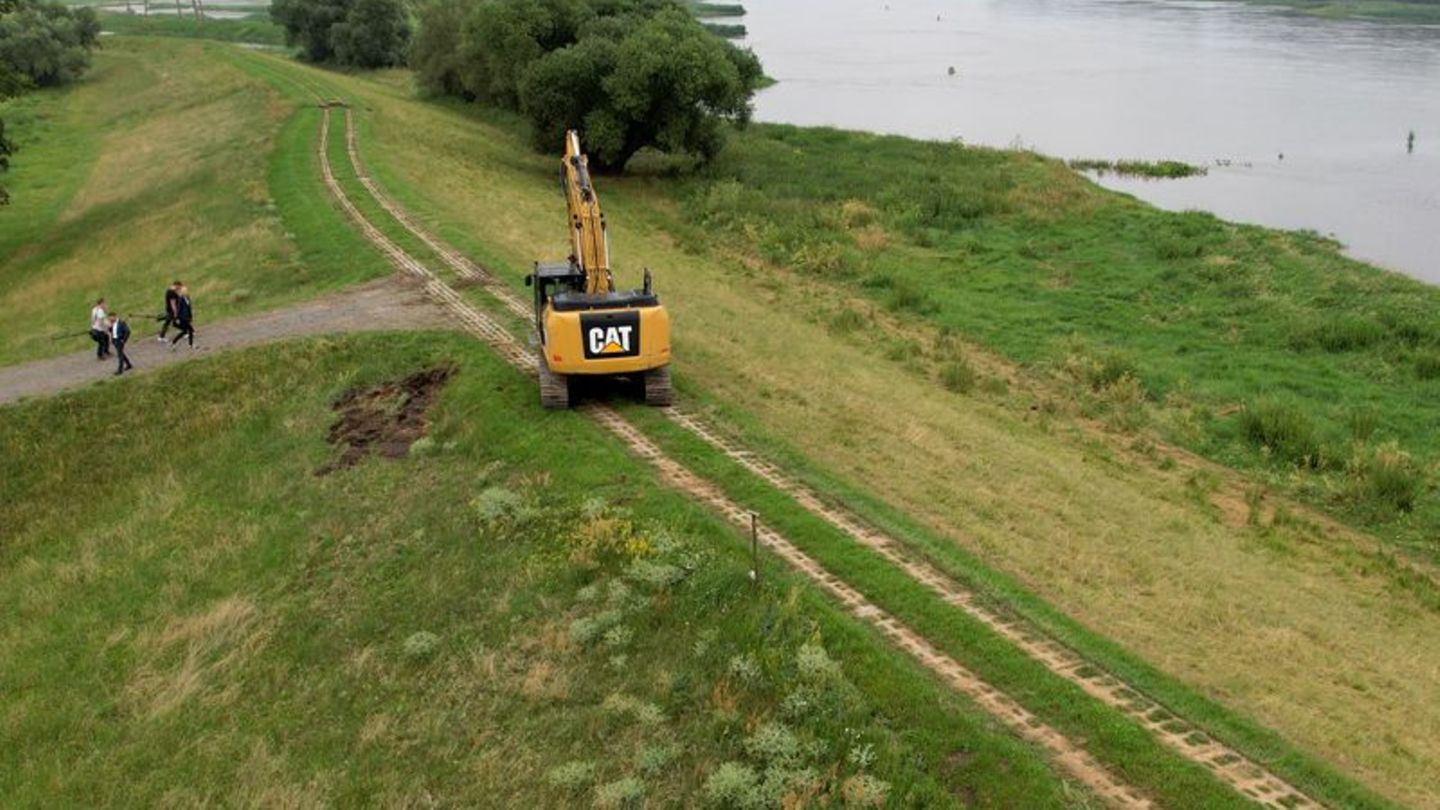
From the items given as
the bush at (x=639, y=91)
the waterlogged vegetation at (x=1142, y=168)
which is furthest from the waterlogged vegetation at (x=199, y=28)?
the waterlogged vegetation at (x=1142, y=168)

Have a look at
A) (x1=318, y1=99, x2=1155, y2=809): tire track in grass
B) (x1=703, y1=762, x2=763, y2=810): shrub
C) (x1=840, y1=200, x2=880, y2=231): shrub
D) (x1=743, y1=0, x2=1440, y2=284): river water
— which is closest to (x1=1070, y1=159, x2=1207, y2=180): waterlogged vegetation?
(x1=743, y1=0, x2=1440, y2=284): river water

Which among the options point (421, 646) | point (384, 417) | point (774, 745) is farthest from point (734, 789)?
point (384, 417)

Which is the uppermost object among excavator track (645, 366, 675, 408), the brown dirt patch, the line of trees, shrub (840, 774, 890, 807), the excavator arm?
the line of trees

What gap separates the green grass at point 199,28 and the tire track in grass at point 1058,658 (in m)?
103

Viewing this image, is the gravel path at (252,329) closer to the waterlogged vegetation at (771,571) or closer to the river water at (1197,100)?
the waterlogged vegetation at (771,571)

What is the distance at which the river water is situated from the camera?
1909 inches

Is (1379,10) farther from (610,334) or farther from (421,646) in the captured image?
(421,646)

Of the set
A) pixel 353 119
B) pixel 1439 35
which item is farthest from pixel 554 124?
pixel 1439 35

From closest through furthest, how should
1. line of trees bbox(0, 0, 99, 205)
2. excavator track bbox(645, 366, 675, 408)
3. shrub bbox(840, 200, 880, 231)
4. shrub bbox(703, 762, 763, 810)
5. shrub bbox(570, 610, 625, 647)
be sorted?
shrub bbox(703, 762, 763, 810) < shrub bbox(570, 610, 625, 647) < excavator track bbox(645, 366, 675, 408) < shrub bbox(840, 200, 880, 231) < line of trees bbox(0, 0, 99, 205)

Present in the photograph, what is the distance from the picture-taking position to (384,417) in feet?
67.8

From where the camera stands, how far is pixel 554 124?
49.1 m

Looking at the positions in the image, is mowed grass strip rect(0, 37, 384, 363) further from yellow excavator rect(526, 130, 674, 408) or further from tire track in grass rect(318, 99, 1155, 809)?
yellow excavator rect(526, 130, 674, 408)

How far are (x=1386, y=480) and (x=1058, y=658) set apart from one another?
11612 millimetres

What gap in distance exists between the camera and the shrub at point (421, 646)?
46.2 feet
